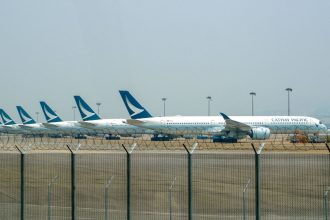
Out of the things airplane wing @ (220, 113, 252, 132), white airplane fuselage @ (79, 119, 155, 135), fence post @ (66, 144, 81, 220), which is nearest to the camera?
fence post @ (66, 144, 81, 220)

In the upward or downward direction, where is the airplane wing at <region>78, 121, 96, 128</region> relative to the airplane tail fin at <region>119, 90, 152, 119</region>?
downward

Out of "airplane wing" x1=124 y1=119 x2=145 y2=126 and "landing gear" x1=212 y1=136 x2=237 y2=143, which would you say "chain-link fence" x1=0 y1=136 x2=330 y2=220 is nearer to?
"landing gear" x1=212 y1=136 x2=237 y2=143

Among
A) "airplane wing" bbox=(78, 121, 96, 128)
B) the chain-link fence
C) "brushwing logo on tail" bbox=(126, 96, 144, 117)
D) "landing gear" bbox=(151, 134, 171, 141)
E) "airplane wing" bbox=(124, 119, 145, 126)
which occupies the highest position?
"brushwing logo on tail" bbox=(126, 96, 144, 117)

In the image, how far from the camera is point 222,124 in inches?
3263

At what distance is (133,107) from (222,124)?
13153 mm

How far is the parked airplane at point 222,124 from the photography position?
75062 mm

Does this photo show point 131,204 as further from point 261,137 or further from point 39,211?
point 261,137

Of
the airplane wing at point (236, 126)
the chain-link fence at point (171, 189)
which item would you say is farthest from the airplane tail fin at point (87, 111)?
the chain-link fence at point (171, 189)

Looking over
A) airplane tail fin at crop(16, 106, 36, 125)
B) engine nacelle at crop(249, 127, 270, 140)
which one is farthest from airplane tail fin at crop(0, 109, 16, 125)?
engine nacelle at crop(249, 127, 270, 140)

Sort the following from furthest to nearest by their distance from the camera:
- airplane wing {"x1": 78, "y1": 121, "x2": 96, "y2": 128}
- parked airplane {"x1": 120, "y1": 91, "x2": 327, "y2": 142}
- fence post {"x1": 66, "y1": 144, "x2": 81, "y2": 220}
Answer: airplane wing {"x1": 78, "y1": 121, "x2": 96, "y2": 128} < parked airplane {"x1": 120, "y1": 91, "x2": 327, "y2": 142} < fence post {"x1": 66, "y1": 144, "x2": 81, "y2": 220}

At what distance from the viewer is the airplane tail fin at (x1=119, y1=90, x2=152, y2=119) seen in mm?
87188

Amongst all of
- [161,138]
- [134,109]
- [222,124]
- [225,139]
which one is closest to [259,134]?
[225,139]

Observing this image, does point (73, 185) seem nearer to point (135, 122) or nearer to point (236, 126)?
point (236, 126)

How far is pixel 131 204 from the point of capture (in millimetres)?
15297
